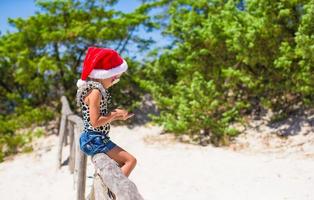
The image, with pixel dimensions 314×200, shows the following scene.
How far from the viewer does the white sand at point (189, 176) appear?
237 inches

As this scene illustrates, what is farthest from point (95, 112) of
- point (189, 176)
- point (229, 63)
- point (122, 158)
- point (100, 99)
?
point (229, 63)

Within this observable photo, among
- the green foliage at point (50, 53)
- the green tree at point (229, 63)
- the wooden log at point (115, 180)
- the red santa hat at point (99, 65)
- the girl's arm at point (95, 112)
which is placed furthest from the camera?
the green foliage at point (50, 53)

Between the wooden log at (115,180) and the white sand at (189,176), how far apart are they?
10.2 feet

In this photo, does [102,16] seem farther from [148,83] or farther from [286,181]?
[286,181]

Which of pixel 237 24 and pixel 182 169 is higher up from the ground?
pixel 237 24

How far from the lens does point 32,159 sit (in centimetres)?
1057

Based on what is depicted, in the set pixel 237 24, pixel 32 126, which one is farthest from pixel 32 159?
pixel 237 24

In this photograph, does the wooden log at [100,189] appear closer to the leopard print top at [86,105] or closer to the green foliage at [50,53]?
the leopard print top at [86,105]

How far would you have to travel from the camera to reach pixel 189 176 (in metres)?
6.90

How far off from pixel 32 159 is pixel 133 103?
363cm

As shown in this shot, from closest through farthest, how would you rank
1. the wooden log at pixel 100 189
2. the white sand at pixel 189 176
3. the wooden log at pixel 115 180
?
the wooden log at pixel 115 180 < the wooden log at pixel 100 189 < the white sand at pixel 189 176

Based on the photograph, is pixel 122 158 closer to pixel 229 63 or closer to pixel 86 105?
pixel 86 105

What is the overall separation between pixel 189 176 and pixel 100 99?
395 cm

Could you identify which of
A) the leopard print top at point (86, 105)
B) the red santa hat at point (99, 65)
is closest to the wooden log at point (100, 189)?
the leopard print top at point (86, 105)
